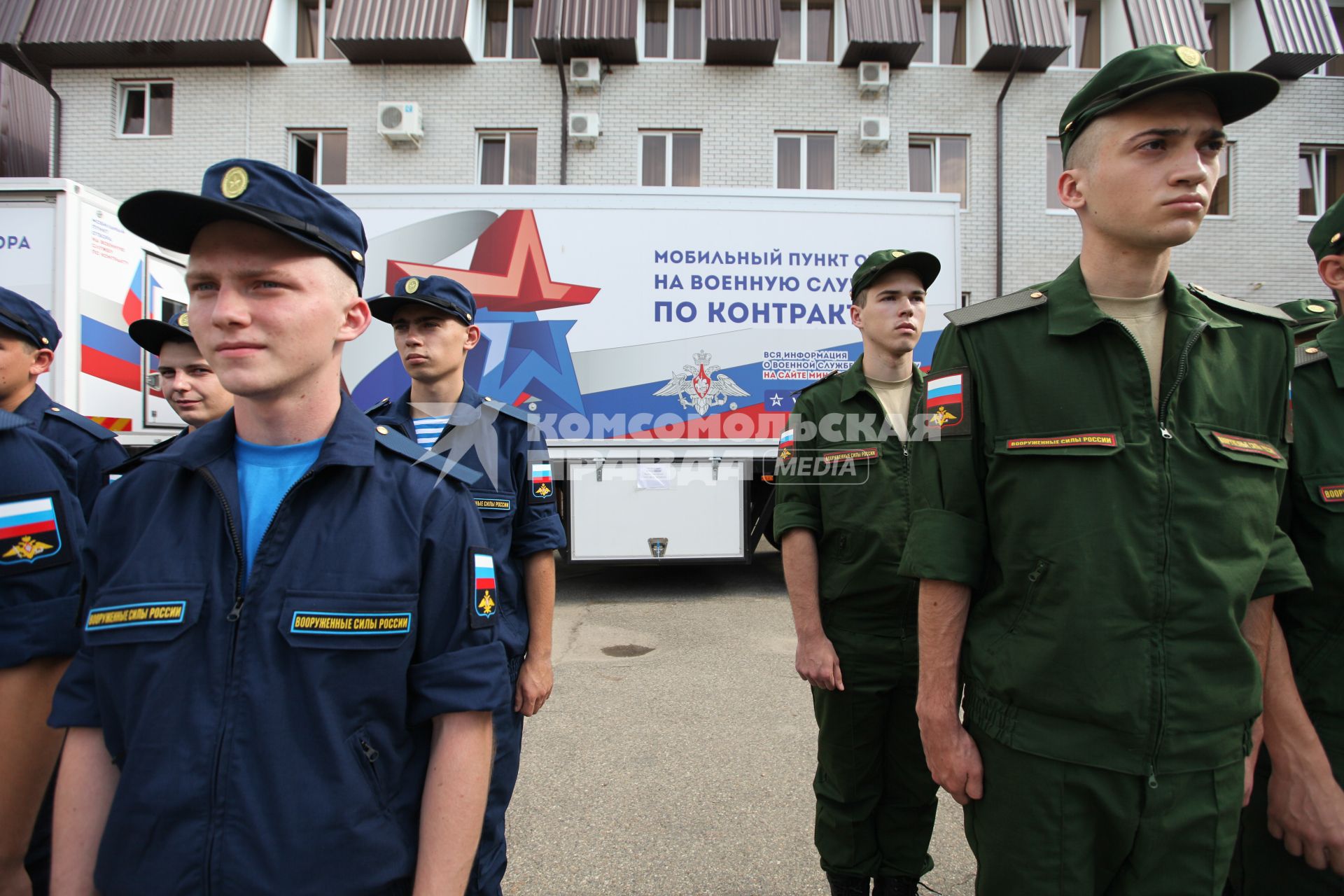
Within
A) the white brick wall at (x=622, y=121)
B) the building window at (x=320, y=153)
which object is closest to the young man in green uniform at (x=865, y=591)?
the white brick wall at (x=622, y=121)

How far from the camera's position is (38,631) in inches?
62.1

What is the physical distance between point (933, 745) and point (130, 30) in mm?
13807

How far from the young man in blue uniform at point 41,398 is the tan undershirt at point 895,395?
253 cm

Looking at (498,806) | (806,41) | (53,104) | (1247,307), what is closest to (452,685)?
(498,806)

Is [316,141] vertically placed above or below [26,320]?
above

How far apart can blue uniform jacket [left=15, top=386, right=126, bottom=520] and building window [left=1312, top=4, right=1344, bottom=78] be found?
16.1m

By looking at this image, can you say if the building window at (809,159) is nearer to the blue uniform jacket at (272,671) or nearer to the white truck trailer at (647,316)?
the white truck trailer at (647,316)

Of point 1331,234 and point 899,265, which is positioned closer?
point 1331,234

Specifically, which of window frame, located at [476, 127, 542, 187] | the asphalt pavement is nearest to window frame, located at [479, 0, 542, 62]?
window frame, located at [476, 127, 542, 187]

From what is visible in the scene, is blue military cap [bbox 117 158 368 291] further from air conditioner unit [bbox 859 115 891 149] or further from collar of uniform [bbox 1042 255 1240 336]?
air conditioner unit [bbox 859 115 891 149]

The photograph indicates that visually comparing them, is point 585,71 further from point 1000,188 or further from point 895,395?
point 895,395

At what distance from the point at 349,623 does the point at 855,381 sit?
198 cm

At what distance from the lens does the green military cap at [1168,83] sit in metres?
1.25

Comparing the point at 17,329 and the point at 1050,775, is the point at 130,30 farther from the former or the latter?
the point at 1050,775
